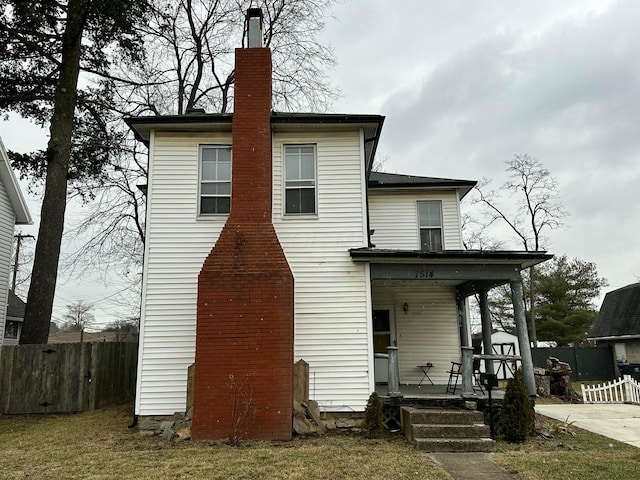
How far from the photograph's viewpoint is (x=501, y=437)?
8.15 metres

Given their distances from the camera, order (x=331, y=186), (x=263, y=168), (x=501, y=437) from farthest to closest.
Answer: (x=331, y=186) → (x=263, y=168) → (x=501, y=437)

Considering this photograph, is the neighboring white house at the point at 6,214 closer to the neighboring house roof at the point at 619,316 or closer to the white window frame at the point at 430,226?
the white window frame at the point at 430,226

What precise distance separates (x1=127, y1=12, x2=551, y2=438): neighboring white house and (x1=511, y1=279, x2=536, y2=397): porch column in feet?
0.55

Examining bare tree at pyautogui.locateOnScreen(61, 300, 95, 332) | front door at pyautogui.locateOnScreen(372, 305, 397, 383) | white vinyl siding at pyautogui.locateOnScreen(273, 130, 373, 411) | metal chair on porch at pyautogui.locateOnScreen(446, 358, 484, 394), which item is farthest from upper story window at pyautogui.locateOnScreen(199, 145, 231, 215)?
bare tree at pyautogui.locateOnScreen(61, 300, 95, 332)

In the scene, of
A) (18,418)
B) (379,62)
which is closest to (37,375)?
(18,418)

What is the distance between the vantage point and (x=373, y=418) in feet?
26.9

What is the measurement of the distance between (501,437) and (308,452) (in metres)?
3.68

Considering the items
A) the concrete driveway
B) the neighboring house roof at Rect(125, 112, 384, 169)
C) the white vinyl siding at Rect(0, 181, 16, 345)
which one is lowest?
the concrete driveway

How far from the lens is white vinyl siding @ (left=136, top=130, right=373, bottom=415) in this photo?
8.90 m

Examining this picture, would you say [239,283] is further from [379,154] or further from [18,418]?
[379,154]

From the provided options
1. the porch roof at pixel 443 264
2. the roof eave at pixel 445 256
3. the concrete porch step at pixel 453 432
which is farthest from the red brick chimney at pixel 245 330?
the concrete porch step at pixel 453 432

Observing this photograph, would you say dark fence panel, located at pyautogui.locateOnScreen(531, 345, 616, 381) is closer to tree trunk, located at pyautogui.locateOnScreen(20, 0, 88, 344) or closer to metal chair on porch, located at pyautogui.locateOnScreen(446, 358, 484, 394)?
metal chair on porch, located at pyautogui.locateOnScreen(446, 358, 484, 394)

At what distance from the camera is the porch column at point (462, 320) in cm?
1193

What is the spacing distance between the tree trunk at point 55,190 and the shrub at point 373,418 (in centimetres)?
940
